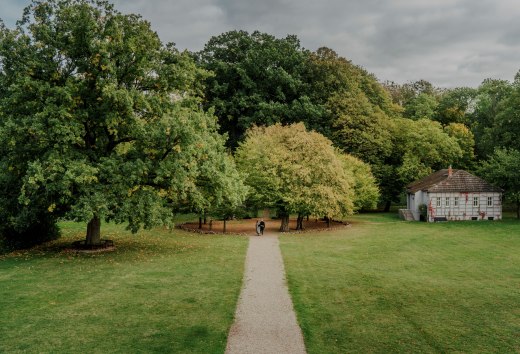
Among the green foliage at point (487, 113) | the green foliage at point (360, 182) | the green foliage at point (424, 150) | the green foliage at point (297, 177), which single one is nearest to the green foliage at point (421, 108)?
the green foliage at point (487, 113)

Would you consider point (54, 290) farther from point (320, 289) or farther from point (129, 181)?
point (320, 289)

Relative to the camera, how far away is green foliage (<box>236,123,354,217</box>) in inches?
1394

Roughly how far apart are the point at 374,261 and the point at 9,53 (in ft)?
68.1

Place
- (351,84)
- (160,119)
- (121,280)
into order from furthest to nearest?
(351,84)
(160,119)
(121,280)

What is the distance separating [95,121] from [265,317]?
46.5 ft

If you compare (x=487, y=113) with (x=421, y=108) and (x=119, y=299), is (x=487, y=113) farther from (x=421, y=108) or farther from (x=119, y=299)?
(x=119, y=299)

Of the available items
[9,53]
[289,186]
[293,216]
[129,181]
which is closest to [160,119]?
[129,181]

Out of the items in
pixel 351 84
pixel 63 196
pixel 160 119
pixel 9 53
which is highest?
pixel 351 84

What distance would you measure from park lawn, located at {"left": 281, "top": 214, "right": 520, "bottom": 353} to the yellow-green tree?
4816 mm

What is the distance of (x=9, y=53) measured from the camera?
70.9ft

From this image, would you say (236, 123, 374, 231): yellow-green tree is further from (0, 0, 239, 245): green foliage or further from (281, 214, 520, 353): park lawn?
(0, 0, 239, 245): green foliage

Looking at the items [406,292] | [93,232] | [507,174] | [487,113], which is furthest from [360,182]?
[406,292]

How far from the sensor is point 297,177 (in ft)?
117

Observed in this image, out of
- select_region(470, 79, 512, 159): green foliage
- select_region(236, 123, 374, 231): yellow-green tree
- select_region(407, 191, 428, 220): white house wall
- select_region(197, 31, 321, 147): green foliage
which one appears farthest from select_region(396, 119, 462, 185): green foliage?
select_region(236, 123, 374, 231): yellow-green tree
